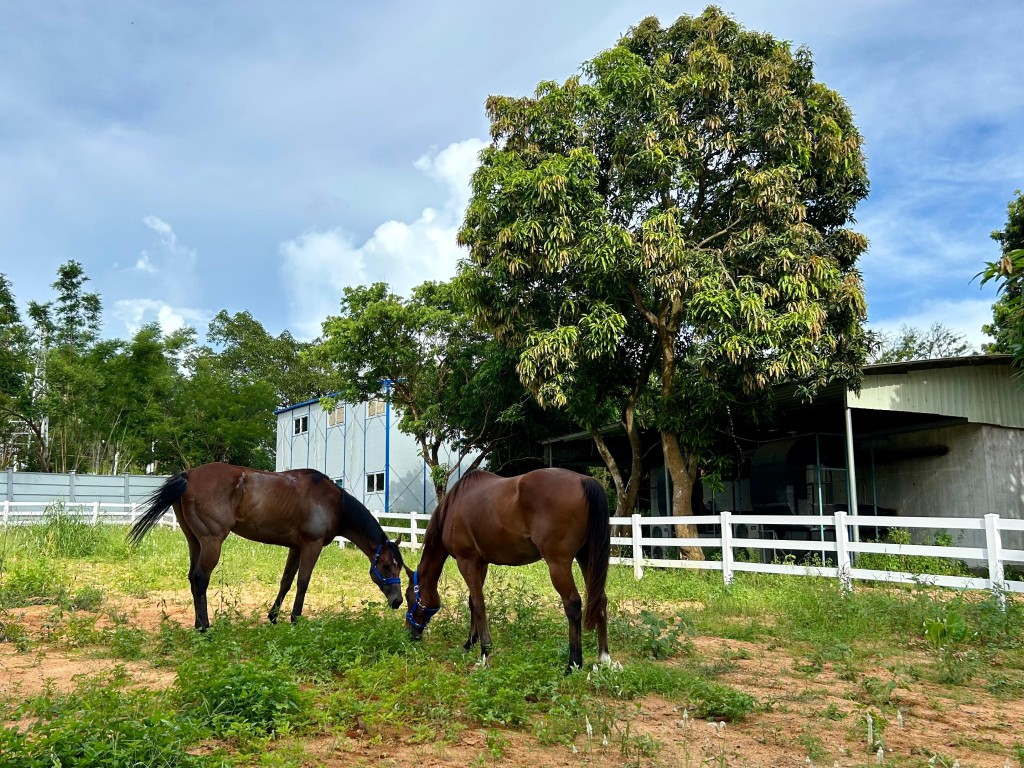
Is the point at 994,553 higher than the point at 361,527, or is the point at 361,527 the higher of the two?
the point at 361,527

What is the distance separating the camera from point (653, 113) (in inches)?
552

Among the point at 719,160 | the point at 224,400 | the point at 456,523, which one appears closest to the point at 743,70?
the point at 719,160

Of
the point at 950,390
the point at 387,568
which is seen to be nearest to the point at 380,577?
the point at 387,568

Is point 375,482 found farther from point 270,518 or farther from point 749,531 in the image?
point 270,518

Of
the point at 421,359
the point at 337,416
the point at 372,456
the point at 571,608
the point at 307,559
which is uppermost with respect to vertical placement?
the point at 421,359

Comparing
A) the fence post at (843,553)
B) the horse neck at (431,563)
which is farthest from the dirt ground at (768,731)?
the fence post at (843,553)

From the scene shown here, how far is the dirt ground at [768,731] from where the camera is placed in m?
3.84

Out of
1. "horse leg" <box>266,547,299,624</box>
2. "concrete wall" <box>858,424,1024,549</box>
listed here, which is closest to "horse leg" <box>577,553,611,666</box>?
"horse leg" <box>266,547,299,624</box>

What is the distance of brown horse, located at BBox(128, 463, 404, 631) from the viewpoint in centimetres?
722

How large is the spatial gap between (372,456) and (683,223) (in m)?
18.8

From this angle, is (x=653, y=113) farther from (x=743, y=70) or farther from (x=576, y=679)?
(x=576, y=679)

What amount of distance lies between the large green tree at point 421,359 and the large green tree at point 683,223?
6753 mm

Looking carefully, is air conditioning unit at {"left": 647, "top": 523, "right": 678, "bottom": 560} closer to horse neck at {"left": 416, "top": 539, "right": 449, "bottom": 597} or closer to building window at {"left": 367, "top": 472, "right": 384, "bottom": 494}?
horse neck at {"left": 416, "top": 539, "right": 449, "bottom": 597}

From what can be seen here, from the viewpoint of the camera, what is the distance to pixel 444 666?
5711 millimetres
